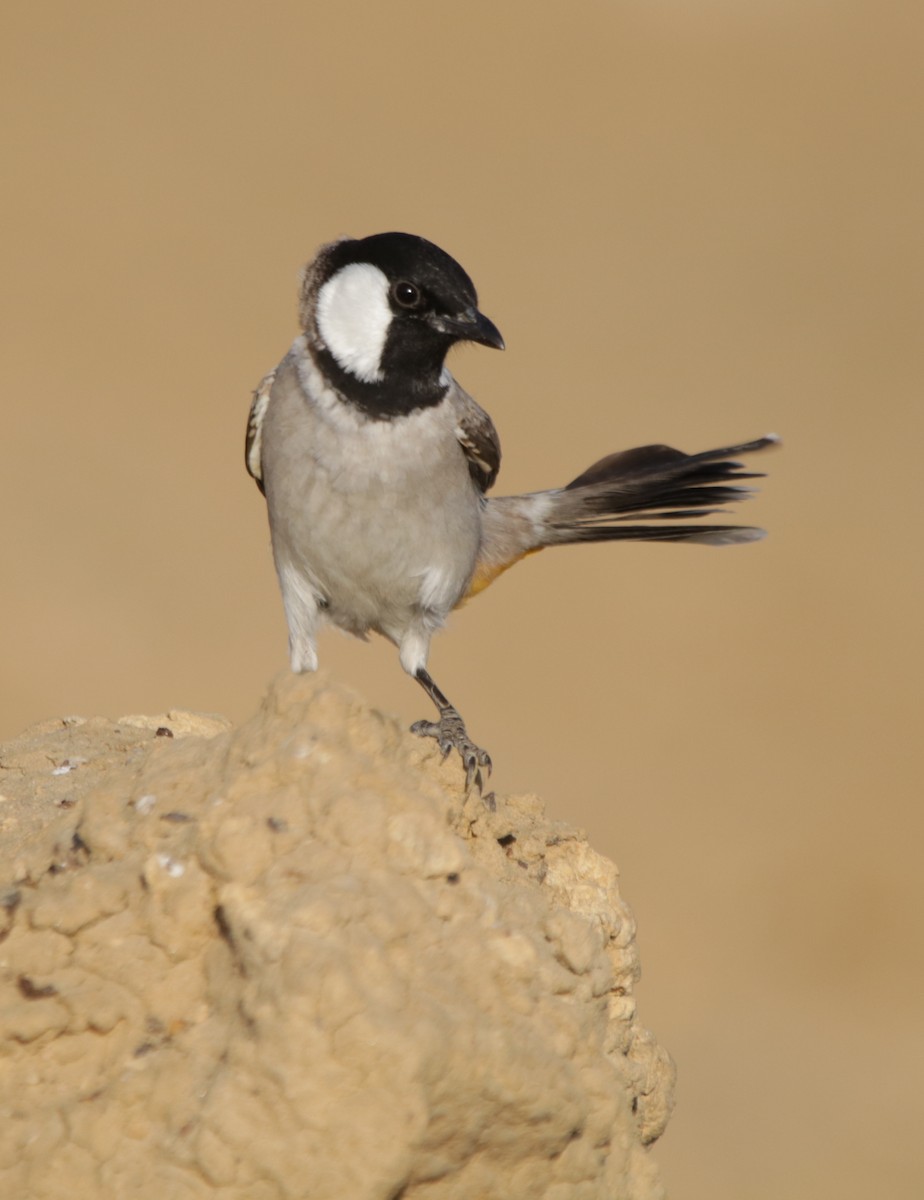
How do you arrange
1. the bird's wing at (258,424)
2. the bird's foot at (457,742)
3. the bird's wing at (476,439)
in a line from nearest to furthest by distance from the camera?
1. the bird's foot at (457,742)
2. the bird's wing at (476,439)
3. the bird's wing at (258,424)

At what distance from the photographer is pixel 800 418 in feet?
58.8

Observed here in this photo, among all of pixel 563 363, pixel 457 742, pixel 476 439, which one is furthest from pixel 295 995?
pixel 563 363

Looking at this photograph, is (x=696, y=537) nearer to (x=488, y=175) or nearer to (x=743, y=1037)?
(x=743, y=1037)

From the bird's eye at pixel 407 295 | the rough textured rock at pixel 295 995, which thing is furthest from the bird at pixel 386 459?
the rough textured rock at pixel 295 995

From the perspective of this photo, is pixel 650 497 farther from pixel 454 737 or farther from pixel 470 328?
pixel 454 737

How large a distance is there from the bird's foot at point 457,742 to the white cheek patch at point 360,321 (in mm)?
1131

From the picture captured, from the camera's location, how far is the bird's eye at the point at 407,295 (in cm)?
513

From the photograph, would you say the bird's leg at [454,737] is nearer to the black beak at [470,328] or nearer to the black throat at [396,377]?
the black throat at [396,377]

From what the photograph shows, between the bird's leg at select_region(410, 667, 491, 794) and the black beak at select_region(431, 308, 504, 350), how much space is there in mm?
1137

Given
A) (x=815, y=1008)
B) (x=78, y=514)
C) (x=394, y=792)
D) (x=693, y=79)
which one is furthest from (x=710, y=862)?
(x=693, y=79)

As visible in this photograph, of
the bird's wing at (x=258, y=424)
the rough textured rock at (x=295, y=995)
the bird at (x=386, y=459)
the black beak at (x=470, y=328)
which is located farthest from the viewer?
the bird's wing at (x=258, y=424)

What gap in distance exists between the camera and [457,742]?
4.64 m

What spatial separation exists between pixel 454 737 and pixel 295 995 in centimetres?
197

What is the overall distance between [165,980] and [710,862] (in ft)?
32.1
